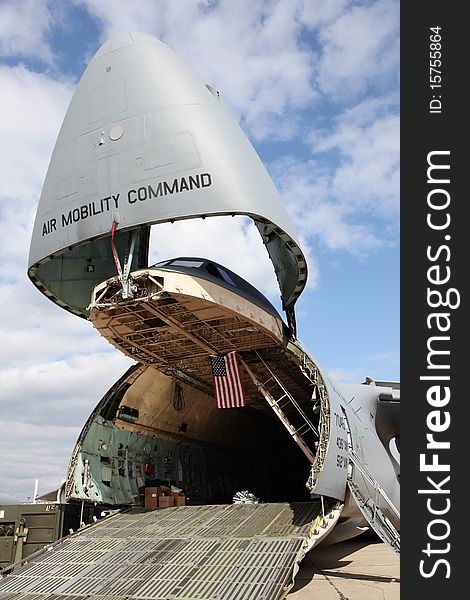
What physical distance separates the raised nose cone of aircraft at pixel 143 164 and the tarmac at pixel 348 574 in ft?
18.1

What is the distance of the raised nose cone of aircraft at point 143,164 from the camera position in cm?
1044

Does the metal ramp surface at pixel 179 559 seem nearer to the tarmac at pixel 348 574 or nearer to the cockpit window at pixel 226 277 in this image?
the tarmac at pixel 348 574

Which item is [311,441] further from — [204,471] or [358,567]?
[358,567]

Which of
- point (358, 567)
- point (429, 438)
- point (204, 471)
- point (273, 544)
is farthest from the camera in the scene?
point (204, 471)

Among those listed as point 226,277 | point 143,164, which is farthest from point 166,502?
point 143,164

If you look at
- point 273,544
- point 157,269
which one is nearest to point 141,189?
point 157,269

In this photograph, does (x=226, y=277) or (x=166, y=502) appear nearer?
(x=226, y=277)

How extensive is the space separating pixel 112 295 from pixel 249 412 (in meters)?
10.4

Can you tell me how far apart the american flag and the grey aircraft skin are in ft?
1.20

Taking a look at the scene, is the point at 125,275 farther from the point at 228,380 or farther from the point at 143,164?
the point at 228,380

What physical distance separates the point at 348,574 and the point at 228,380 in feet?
16.1

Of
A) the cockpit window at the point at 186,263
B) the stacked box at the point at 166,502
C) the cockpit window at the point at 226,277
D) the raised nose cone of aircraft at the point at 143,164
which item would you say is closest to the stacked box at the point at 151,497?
the stacked box at the point at 166,502

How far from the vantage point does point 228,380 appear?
14.0 metres

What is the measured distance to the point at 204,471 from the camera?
19.3 meters
